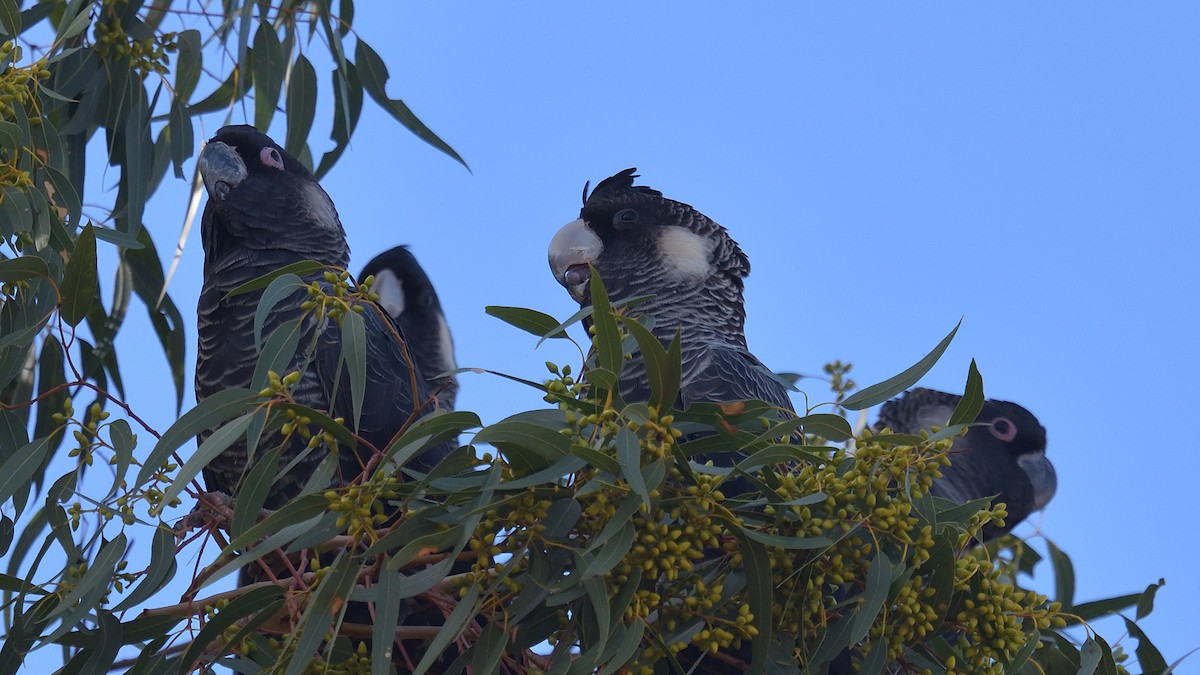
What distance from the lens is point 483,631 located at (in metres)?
1.48

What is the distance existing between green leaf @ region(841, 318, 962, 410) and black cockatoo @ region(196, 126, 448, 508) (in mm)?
865

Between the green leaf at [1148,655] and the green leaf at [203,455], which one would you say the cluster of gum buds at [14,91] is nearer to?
the green leaf at [203,455]

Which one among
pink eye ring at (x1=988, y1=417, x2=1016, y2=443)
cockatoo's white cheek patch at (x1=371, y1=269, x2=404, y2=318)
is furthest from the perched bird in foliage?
cockatoo's white cheek patch at (x1=371, y1=269, x2=404, y2=318)

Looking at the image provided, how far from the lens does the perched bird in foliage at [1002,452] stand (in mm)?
3137

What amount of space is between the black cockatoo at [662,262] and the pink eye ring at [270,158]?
1.84ft

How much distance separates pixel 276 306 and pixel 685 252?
836 mm

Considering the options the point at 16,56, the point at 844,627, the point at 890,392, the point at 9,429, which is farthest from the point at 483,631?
the point at 16,56

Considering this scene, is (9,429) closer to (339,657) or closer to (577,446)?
(339,657)

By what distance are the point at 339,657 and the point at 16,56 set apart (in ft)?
3.61

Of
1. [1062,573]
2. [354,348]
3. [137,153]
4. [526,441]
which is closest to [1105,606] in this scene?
[1062,573]

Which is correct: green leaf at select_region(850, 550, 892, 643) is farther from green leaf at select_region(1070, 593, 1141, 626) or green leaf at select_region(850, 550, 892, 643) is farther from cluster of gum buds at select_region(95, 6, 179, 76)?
cluster of gum buds at select_region(95, 6, 179, 76)

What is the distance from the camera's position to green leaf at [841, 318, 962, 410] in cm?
151

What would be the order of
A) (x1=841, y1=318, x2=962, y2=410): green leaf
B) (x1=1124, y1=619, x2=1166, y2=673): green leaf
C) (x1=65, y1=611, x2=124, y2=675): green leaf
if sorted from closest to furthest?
(x1=841, y1=318, x2=962, y2=410): green leaf, (x1=65, y1=611, x2=124, y2=675): green leaf, (x1=1124, y1=619, x2=1166, y2=673): green leaf

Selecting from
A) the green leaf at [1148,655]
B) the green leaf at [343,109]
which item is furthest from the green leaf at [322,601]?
the green leaf at [343,109]
